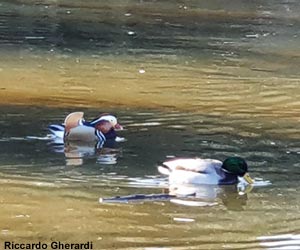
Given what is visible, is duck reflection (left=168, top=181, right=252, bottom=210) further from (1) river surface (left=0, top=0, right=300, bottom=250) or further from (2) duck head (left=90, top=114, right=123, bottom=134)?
(2) duck head (left=90, top=114, right=123, bottom=134)

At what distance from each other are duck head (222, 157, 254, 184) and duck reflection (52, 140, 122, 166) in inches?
43.9

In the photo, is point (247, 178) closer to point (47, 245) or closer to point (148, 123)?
point (47, 245)

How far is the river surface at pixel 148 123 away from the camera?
7.94 metres

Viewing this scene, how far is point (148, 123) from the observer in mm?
11609

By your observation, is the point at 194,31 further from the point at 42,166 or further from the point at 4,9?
the point at 42,166

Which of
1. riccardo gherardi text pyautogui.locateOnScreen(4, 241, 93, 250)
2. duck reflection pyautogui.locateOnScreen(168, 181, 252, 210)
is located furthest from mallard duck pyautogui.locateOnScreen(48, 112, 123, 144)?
riccardo gherardi text pyautogui.locateOnScreen(4, 241, 93, 250)

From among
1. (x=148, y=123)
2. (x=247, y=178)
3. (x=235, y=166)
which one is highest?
(x=235, y=166)

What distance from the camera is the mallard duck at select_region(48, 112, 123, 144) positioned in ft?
35.0

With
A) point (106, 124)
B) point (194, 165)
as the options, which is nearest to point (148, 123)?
point (106, 124)

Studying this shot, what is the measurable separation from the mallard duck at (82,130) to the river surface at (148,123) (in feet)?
0.33

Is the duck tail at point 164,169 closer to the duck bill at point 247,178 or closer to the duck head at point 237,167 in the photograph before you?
the duck head at point 237,167

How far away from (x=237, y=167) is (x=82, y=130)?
204 centimetres

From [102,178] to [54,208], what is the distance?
0.98 meters

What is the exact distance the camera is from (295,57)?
56.4 ft
